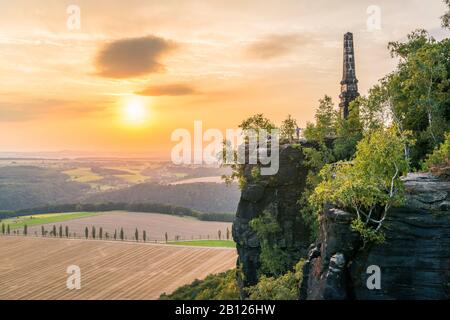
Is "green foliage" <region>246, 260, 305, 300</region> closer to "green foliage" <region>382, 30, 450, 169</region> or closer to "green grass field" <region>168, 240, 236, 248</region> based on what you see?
"green foliage" <region>382, 30, 450, 169</region>

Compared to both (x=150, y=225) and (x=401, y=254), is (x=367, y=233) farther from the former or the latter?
(x=150, y=225)

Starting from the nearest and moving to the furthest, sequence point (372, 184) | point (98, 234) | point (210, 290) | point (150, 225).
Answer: point (372, 184)
point (210, 290)
point (98, 234)
point (150, 225)

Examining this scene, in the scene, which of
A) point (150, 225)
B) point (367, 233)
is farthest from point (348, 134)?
point (150, 225)

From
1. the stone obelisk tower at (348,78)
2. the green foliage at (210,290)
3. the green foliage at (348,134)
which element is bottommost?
the green foliage at (210,290)

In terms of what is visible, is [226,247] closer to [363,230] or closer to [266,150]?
[266,150]

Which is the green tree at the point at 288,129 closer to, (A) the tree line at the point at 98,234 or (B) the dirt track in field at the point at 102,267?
(B) the dirt track in field at the point at 102,267

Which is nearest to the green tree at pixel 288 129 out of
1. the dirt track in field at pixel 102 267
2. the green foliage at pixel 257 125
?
the green foliage at pixel 257 125
